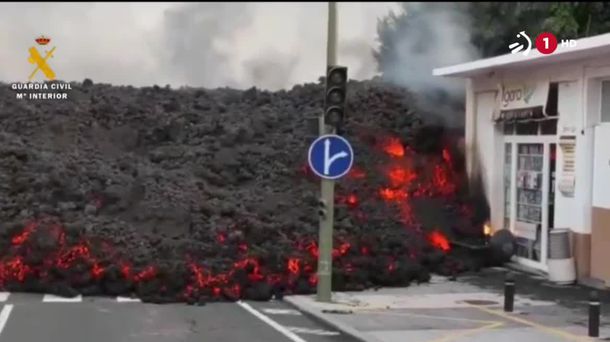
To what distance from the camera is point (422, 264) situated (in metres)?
15.3

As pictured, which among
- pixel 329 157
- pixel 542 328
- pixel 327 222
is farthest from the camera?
pixel 327 222

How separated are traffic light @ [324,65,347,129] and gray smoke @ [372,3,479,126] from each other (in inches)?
232

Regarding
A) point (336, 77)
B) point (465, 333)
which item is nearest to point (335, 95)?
point (336, 77)

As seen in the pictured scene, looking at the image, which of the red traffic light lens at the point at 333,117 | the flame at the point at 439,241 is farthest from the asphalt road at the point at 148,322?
the flame at the point at 439,241

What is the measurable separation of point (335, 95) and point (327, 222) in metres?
1.90

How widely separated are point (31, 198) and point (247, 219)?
380 centimetres

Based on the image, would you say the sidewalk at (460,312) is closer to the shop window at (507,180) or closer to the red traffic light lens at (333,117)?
the shop window at (507,180)

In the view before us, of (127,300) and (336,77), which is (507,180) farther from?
(127,300)

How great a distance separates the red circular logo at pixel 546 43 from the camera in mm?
14235

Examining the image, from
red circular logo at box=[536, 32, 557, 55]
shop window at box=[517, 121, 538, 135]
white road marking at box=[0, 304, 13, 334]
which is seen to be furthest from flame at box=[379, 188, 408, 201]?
white road marking at box=[0, 304, 13, 334]

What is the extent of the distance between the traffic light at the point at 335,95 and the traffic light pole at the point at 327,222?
0.19 meters

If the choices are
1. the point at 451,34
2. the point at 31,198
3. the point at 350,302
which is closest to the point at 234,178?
the point at 31,198

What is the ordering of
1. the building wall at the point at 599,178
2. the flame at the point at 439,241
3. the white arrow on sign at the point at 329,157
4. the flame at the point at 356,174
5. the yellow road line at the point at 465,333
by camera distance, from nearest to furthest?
1. the yellow road line at the point at 465,333
2. the white arrow on sign at the point at 329,157
3. the building wall at the point at 599,178
4. the flame at the point at 439,241
5. the flame at the point at 356,174

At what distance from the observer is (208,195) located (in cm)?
1616
